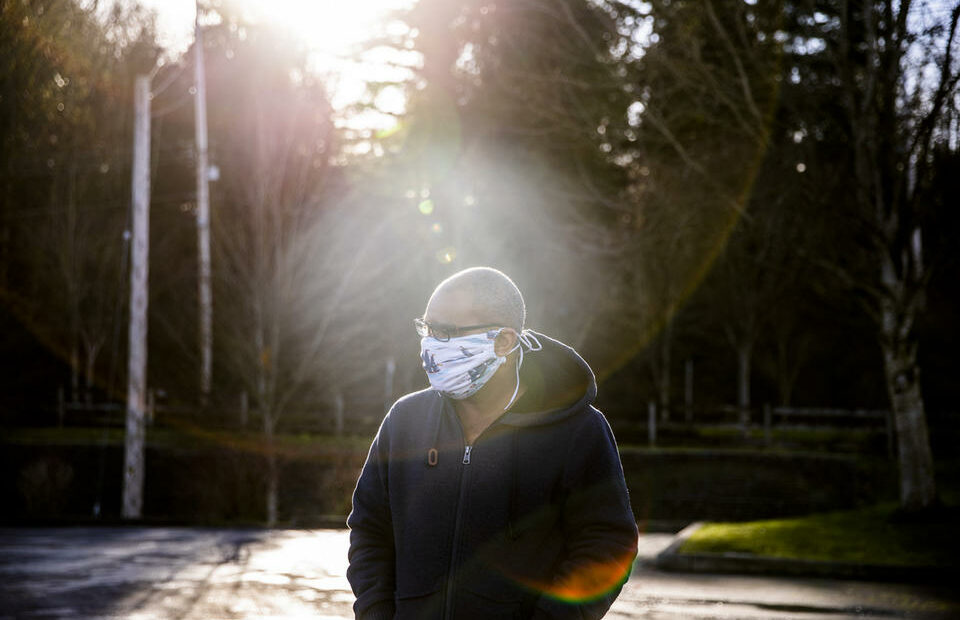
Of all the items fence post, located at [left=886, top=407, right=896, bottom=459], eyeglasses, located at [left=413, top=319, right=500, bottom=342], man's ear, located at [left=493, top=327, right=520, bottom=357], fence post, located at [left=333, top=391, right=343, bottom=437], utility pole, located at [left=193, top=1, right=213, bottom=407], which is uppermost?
utility pole, located at [left=193, top=1, right=213, bottom=407]

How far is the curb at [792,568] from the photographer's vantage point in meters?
12.8

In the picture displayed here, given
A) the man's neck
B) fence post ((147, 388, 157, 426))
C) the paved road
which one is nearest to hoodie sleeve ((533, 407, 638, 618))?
the man's neck

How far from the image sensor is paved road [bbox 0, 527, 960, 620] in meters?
9.95

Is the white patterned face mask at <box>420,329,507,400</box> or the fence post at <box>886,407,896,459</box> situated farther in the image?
the fence post at <box>886,407,896,459</box>

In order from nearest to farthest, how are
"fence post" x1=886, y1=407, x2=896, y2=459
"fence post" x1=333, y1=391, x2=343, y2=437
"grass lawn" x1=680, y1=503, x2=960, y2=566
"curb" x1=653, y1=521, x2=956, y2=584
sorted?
"curb" x1=653, y1=521, x2=956, y2=584 < "grass lawn" x1=680, y1=503, x2=960, y2=566 < "fence post" x1=333, y1=391, x2=343, y2=437 < "fence post" x1=886, y1=407, x2=896, y2=459

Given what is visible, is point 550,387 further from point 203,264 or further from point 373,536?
point 203,264

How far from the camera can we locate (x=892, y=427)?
104 ft

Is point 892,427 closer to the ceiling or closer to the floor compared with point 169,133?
closer to the floor

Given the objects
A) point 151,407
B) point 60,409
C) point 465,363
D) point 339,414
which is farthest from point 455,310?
point 60,409

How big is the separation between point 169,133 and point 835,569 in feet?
116

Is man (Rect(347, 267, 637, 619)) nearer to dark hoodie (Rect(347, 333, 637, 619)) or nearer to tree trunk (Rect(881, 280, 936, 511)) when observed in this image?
dark hoodie (Rect(347, 333, 637, 619))

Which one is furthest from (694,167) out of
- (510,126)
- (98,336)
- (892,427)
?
(98,336)

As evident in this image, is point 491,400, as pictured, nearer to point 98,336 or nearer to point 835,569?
point 835,569

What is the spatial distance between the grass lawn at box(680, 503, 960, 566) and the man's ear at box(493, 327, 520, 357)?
419 inches
